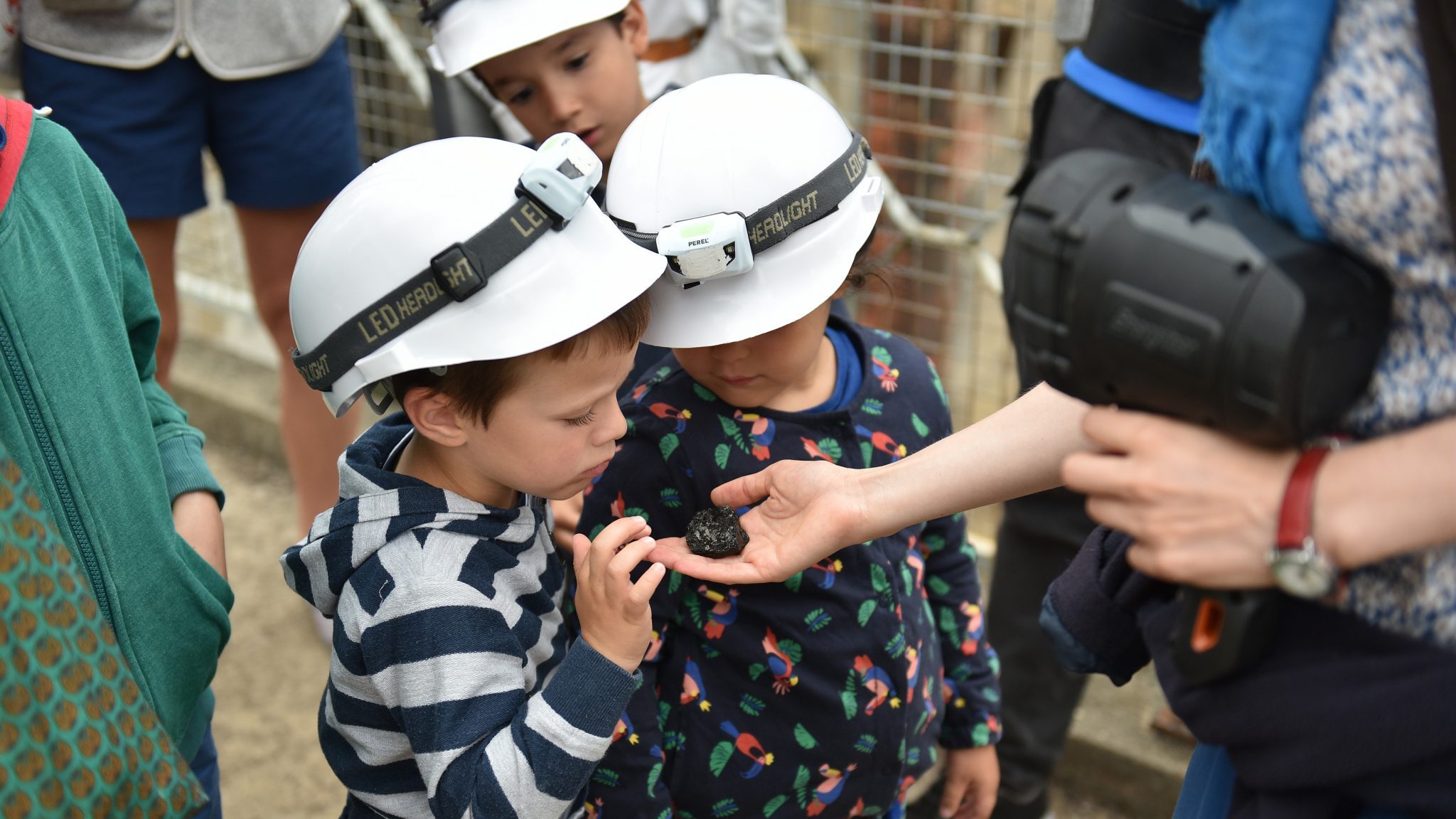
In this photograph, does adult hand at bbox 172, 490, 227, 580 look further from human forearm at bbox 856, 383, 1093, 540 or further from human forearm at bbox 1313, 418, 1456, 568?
human forearm at bbox 1313, 418, 1456, 568

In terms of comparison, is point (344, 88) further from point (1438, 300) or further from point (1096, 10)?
point (1438, 300)

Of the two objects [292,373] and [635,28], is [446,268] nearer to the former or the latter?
[635,28]

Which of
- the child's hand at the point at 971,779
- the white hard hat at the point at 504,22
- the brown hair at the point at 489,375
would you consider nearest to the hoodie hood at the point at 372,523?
the brown hair at the point at 489,375

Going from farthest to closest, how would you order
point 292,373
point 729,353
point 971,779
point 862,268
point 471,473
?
point 292,373, point 971,779, point 862,268, point 729,353, point 471,473

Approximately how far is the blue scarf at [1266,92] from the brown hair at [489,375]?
72 cm

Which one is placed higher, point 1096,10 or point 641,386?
point 1096,10

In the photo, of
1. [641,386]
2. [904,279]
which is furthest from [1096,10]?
[904,279]

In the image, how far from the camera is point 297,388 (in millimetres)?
3250

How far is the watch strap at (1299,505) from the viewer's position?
3.30 feet

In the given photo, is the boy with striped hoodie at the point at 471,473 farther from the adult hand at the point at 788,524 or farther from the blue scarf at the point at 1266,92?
the blue scarf at the point at 1266,92

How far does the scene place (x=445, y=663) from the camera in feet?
4.71

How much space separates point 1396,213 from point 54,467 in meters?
1.38

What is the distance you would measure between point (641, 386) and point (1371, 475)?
1107 mm

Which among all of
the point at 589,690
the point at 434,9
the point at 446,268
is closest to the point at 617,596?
the point at 589,690
